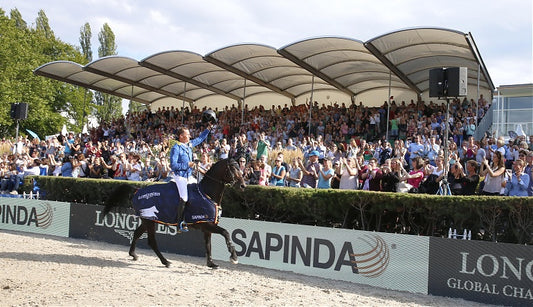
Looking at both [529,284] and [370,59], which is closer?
[529,284]

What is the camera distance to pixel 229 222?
959cm

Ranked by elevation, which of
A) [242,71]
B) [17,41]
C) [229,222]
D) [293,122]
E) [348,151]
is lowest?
[229,222]

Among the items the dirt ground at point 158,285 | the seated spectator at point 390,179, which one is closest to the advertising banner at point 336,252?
the dirt ground at point 158,285

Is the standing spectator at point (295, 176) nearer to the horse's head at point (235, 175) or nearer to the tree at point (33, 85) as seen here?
the horse's head at point (235, 175)

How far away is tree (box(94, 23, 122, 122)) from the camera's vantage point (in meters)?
52.0

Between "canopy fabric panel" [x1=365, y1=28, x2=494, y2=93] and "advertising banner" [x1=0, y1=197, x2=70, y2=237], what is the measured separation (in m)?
11.7

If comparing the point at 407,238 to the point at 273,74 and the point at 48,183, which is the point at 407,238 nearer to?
the point at 48,183

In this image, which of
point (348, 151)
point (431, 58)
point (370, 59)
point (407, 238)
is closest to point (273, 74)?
point (370, 59)

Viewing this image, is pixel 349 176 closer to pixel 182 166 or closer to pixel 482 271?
pixel 182 166

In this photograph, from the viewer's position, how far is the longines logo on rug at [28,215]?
12.5 m

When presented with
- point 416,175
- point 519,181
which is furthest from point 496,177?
point 416,175

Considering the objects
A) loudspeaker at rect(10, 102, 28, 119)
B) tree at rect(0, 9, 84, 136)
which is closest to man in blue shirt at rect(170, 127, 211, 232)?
loudspeaker at rect(10, 102, 28, 119)

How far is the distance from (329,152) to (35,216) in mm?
8837

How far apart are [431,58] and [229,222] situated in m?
13.9
